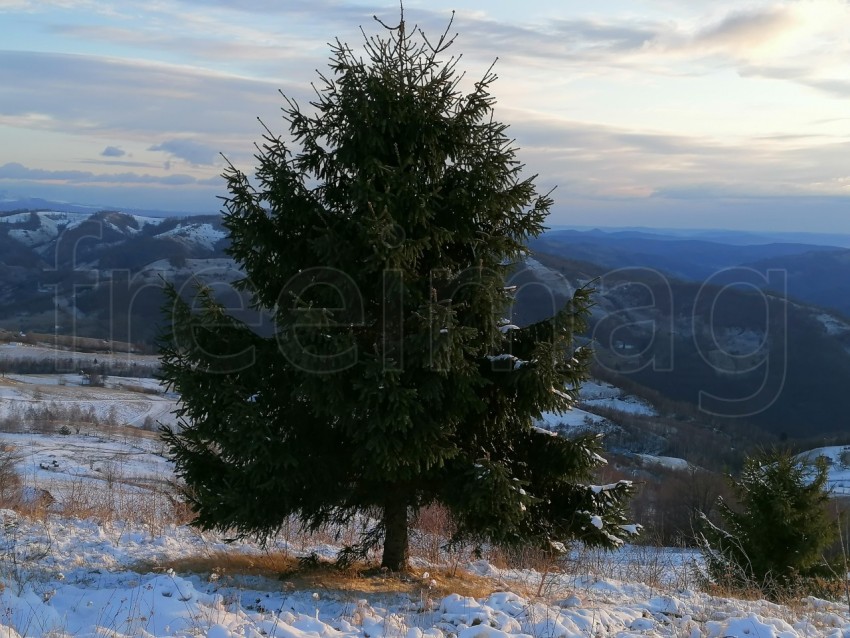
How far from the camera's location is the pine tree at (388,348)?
21.7 ft

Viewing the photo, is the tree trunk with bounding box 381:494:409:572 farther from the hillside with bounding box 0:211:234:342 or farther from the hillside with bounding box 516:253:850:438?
→ the hillside with bounding box 516:253:850:438

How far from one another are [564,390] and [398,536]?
7.97 ft

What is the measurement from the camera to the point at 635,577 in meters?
9.59

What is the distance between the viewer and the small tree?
14.9m

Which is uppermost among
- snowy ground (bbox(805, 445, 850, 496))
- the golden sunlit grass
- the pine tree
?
the pine tree

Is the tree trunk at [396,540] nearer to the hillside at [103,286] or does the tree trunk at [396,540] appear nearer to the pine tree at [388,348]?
the pine tree at [388,348]

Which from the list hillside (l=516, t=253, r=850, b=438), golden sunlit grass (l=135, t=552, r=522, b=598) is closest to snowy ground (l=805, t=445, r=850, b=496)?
hillside (l=516, t=253, r=850, b=438)

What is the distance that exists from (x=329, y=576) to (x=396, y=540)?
2.63ft

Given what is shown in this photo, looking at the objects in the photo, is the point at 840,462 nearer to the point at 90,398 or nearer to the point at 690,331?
the point at 690,331

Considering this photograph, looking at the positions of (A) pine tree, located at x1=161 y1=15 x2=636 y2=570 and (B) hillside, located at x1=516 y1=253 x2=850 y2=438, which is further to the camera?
(B) hillside, located at x1=516 y1=253 x2=850 y2=438

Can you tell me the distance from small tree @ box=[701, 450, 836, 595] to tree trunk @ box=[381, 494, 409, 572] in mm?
9222

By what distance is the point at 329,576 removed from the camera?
761 centimetres

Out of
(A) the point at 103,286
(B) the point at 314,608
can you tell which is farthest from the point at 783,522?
(A) the point at 103,286

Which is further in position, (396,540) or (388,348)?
(396,540)
